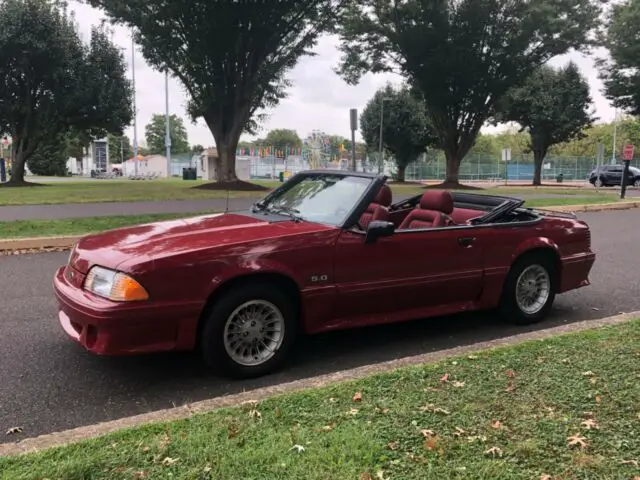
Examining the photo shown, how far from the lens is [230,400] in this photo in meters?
3.49

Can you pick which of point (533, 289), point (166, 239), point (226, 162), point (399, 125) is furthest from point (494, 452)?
point (399, 125)

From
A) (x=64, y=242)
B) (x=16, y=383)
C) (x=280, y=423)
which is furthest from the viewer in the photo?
(x=64, y=242)

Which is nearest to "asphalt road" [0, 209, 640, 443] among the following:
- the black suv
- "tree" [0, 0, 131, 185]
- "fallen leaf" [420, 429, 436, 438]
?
"fallen leaf" [420, 429, 436, 438]

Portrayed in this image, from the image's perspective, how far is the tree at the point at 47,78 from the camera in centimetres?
2705

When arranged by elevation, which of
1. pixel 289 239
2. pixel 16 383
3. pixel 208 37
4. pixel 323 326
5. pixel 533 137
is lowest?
pixel 16 383

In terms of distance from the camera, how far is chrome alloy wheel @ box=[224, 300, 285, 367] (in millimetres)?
4023

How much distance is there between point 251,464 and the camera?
8.88 ft

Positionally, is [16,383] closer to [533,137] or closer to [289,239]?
[289,239]

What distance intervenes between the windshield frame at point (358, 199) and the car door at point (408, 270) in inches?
6.0

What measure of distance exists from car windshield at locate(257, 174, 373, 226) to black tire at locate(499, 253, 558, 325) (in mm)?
1679

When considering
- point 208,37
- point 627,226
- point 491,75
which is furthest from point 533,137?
point 627,226

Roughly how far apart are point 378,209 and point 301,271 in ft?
3.48

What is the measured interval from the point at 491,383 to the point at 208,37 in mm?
23110

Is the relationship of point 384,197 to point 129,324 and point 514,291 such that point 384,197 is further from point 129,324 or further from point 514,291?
point 129,324
